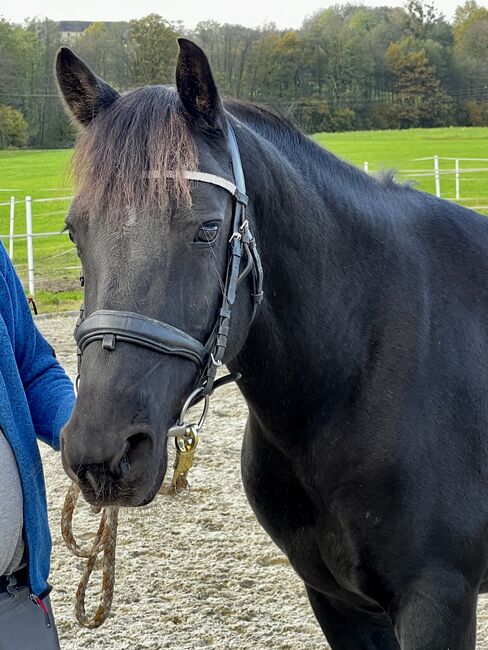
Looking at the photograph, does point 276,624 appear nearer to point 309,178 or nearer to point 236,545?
point 236,545

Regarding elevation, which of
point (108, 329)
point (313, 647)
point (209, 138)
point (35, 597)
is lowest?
point (313, 647)

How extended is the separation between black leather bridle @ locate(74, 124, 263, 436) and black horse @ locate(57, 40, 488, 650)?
20 millimetres

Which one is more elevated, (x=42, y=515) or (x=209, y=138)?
(x=209, y=138)

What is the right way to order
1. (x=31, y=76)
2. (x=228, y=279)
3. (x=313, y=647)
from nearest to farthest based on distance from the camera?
(x=228, y=279) < (x=313, y=647) < (x=31, y=76)

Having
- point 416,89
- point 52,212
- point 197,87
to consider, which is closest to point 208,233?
point 197,87

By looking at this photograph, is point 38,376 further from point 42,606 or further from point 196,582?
point 196,582

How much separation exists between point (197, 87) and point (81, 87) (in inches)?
13.9

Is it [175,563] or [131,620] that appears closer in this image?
[131,620]

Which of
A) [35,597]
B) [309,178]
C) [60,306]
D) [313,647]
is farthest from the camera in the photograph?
[60,306]

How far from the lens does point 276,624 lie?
11.6 feet

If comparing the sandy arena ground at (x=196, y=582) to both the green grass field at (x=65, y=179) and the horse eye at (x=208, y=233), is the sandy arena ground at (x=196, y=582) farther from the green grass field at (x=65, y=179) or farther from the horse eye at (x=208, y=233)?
the horse eye at (x=208, y=233)

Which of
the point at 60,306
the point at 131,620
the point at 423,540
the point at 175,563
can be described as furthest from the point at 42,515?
the point at 60,306

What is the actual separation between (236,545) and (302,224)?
107 inches

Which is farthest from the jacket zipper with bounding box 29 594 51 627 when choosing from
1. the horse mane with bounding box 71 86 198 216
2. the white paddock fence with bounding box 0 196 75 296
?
the white paddock fence with bounding box 0 196 75 296
